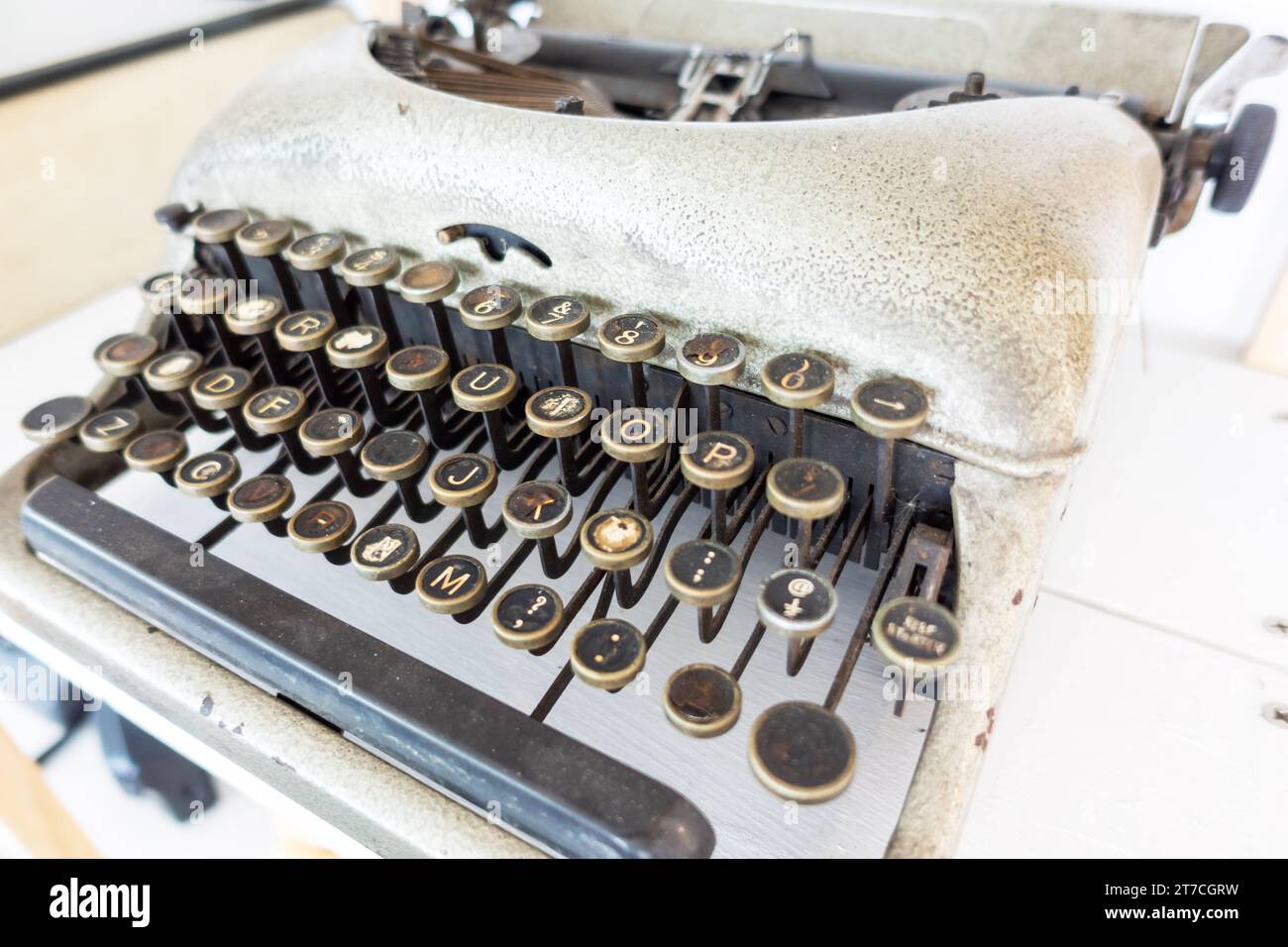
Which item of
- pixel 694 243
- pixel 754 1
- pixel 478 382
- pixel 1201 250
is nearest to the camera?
pixel 694 243

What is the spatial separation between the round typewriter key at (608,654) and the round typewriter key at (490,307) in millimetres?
347

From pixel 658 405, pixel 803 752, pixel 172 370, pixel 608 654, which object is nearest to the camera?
pixel 803 752

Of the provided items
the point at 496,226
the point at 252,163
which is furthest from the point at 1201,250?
the point at 252,163

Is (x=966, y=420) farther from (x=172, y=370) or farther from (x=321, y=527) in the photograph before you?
(x=172, y=370)

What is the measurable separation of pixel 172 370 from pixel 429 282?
1.29 feet

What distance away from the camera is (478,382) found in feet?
3.14

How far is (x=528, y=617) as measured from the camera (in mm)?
836

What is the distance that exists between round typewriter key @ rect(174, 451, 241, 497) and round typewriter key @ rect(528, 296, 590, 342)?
0.42m

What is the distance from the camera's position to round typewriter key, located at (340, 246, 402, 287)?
101cm

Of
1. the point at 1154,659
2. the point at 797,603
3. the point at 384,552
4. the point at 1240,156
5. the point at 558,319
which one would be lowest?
the point at 1154,659

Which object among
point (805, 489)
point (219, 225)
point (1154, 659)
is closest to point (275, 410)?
point (219, 225)

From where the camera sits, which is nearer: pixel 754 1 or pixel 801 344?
pixel 801 344

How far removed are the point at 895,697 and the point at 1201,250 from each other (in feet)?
4.17
